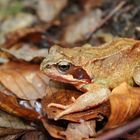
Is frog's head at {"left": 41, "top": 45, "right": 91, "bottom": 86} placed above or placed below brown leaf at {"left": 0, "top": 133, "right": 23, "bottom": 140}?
above

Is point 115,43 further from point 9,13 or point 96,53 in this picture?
point 9,13

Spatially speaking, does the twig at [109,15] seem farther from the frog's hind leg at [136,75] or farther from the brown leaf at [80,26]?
the frog's hind leg at [136,75]

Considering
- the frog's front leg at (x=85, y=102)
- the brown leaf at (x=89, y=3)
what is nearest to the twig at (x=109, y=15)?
the brown leaf at (x=89, y=3)

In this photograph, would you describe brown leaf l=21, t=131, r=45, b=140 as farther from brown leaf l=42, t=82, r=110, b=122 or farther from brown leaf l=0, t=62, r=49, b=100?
brown leaf l=0, t=62, r=49, b=100

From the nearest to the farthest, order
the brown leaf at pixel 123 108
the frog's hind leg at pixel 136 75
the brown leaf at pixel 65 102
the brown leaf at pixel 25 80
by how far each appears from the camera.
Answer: the brown leaf at pixel 123 108 → the brown leaf at pixel 65 102 → the frog's hind leg at pixel 136 75 → the brown leaf at pixel 25 80

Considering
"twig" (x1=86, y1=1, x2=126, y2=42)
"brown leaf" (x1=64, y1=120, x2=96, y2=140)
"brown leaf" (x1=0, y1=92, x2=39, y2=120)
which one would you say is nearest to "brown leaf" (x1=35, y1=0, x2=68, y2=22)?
"twig" (x1=86, y1=1, x2=126, y2=42)

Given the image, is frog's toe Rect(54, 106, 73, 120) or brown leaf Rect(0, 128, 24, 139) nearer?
frog's toe Rect(54, 106, 73, 120)
